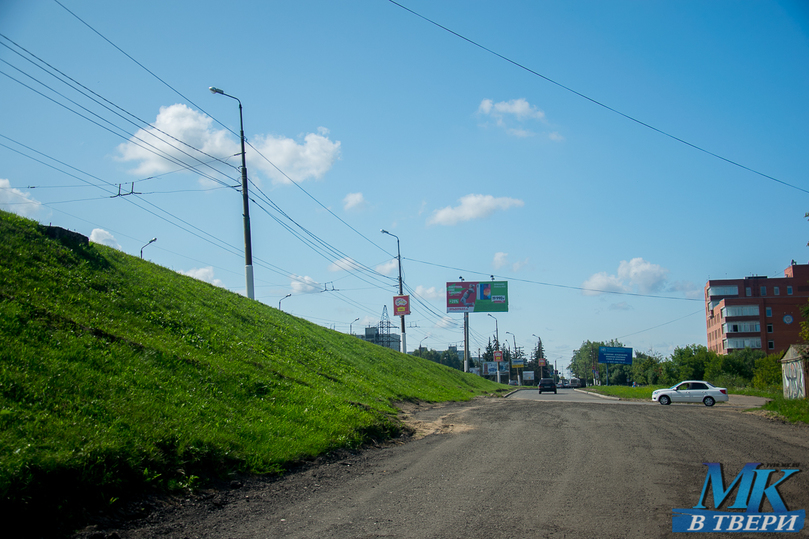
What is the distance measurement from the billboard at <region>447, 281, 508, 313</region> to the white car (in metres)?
28.9

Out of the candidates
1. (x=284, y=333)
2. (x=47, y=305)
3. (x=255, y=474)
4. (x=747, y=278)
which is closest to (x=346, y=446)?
(x=255, y=474)

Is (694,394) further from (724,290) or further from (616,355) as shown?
(724,290)

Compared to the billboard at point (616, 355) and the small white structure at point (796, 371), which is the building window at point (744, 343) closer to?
the billboard at point (616, 355)

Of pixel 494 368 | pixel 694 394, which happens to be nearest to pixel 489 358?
pixel 494 368

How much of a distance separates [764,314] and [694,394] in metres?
83.2

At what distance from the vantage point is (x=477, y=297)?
6041 cm

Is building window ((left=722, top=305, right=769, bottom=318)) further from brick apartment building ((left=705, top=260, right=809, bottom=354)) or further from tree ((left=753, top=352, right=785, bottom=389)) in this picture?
tree ((left=753, top=352, right=785, bottom=389))

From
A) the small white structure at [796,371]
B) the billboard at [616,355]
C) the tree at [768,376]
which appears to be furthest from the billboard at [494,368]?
the small white structure at [796,371]

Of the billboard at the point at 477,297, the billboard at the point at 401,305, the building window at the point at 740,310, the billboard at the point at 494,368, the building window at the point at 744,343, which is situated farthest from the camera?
the billboard at the point at 494,368

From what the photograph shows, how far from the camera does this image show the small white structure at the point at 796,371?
2331 cm

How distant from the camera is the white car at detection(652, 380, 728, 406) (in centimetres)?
2905

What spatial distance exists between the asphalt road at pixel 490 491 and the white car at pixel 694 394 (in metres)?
18.6

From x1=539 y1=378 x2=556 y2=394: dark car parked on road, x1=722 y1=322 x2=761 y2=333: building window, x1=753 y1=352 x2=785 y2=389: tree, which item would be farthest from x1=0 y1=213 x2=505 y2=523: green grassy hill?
x1=722 y1=322 x2=761 y2=333: building window

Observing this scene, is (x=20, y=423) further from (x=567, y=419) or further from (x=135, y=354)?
(x=567, y=419)
